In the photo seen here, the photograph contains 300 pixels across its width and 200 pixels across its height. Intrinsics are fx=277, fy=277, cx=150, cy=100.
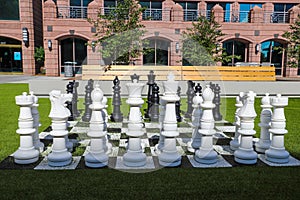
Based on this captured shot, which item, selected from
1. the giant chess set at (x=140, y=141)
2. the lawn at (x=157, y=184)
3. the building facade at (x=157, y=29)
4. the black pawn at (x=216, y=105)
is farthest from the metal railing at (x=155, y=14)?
the lawn at (x=157, y=184)

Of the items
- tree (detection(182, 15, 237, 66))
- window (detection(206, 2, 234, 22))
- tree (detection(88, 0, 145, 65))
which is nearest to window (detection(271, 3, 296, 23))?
window (detection(206, 2, 234, 22))

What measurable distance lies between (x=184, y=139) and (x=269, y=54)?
17.6 meters

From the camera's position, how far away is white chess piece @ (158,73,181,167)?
295cm

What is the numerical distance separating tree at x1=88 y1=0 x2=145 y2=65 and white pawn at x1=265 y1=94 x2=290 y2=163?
4.90 meters

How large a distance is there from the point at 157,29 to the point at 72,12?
564 cm

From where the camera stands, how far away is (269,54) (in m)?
19.4

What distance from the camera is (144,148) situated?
3627 millimetres

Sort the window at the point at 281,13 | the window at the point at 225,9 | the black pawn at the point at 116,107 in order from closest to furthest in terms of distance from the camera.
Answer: the black pawn at the point at 116,107
the window at the point at 225,9
the window at the point at 281,13

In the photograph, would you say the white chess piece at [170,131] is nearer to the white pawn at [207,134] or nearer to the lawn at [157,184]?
the lawn at [157,184]

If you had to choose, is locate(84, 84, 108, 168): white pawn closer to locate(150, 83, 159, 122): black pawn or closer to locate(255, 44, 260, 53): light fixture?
locate(150, 83, 159, 122): black pawn

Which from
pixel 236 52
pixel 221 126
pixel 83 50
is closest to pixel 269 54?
pixel 236 52

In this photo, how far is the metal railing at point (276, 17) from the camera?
62.5ft

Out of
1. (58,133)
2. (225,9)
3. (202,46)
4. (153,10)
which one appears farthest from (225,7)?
(58,133)

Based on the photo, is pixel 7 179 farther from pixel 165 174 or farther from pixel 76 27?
pixel 76 27
